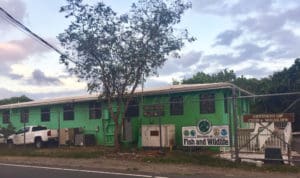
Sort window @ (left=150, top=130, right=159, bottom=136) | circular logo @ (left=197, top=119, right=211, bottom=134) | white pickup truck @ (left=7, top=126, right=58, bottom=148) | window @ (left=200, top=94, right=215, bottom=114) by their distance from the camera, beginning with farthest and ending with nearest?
white pickup truck @ (left=7, top=126, right=58, bottom=148) → window @ (left=200, top=94, right=215, bottom=114) → window @ (left=150, top=130, right=159, bottom=136) → circular logo @ (left=197, top=119, right=211, bottom=134)

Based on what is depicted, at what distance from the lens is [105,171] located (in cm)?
1545

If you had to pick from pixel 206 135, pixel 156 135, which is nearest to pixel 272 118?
pixel 206 135

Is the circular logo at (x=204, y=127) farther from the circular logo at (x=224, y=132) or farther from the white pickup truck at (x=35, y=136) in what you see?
the white pickup truck at (x=35, y=136)

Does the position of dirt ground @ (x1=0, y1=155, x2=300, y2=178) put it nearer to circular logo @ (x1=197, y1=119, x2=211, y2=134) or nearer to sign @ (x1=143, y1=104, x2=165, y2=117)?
circular logo @ (x1=197, y1=119, x2=211, y2=134)

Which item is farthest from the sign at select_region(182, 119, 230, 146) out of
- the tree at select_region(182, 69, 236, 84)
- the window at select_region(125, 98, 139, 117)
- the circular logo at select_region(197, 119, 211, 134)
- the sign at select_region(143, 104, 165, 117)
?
the tree at select_region(182, 69, 236, 84)

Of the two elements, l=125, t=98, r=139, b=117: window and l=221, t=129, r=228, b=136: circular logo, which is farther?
l=125, t=98, r=139, b=117: window

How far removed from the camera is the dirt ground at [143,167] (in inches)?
570

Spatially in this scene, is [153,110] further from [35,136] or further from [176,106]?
[35,136]

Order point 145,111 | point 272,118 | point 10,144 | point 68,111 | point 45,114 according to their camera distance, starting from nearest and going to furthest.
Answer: point 272,118, point 145,111, point 10,144, point 68,111, point 45,114

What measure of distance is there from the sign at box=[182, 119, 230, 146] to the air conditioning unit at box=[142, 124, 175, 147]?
15.7 feet

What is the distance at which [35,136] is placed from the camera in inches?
1168

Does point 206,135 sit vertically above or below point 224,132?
below

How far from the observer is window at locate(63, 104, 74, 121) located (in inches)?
1224

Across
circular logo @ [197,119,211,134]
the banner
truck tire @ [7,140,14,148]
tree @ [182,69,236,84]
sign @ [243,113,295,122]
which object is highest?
tree @ [182,69,236,84]
